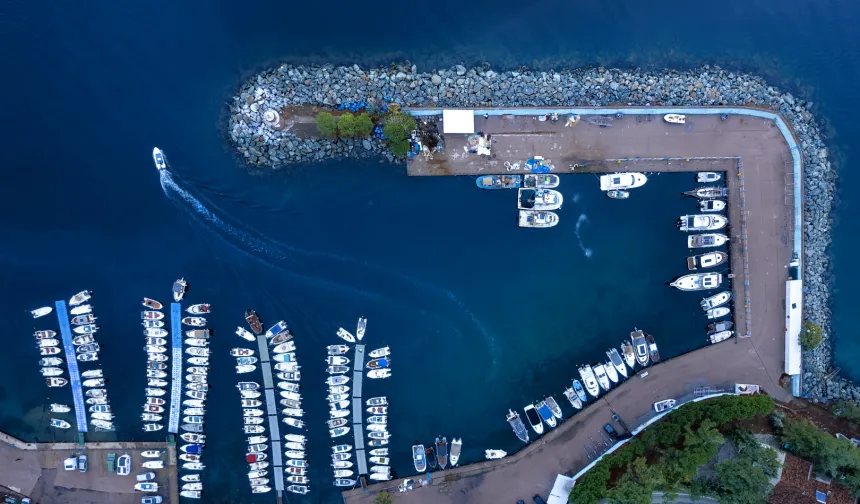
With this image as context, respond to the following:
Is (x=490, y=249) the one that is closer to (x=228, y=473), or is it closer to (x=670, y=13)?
(x=670, y=13)

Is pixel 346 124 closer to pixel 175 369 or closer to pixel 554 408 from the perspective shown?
pixel 175 369

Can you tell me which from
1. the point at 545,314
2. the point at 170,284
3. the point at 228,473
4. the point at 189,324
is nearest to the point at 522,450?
the point at 545,314

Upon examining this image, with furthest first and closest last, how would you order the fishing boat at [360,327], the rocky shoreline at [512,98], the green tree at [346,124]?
the fishing boat at [360,327] → the rocky shoreline at [512,98] → the green tree at [346,124]

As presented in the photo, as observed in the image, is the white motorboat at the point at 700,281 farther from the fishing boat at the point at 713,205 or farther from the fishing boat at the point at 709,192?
the fishing boat at the point at 709,192

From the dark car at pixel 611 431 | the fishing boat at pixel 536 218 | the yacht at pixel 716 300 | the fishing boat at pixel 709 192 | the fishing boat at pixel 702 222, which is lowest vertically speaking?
the dark car at pixel 611 431

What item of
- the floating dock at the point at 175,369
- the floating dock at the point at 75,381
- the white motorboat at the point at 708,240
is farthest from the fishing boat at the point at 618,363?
the floating dock at the point at 75,381

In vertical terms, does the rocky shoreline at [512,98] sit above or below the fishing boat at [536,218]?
above
